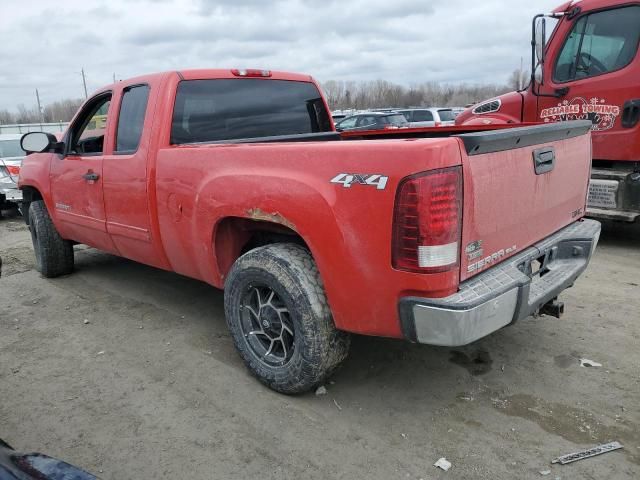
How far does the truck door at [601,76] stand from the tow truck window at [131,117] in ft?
15.8

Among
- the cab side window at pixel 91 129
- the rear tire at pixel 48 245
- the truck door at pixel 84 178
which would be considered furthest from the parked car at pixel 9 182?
the cab side window at pixel 91 129

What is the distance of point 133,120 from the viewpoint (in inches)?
165

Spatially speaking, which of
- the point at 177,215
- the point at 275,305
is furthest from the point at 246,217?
the point at 177,215

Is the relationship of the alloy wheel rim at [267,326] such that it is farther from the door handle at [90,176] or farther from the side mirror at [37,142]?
the side mirror at [37,142]

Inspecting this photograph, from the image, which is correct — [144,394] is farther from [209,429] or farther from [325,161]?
[325,161]

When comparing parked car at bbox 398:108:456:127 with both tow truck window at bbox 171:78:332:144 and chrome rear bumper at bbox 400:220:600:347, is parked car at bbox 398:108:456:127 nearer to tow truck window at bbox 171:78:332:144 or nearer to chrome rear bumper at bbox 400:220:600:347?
tow truck window at bbox 171:78:332:144

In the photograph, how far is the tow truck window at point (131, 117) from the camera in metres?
→ 4.09

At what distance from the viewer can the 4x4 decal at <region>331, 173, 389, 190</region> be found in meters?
2.48

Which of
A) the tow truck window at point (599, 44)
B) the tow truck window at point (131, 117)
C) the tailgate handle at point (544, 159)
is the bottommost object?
the tailgate handle at point (544, 159)

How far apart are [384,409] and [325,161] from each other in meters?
1.46

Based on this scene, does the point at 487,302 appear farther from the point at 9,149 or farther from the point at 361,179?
the point at 9,149

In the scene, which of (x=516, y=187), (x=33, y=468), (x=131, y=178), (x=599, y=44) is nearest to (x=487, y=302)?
(x=516, y=187)

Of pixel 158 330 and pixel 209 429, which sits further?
pixel 158 330

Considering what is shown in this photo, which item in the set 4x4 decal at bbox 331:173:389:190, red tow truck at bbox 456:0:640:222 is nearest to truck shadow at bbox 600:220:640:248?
red tow truck at bbox 456:0:640:222
